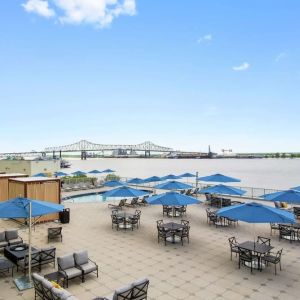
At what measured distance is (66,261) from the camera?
900cm

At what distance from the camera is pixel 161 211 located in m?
19.8

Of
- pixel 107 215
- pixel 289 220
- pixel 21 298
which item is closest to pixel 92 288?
pixel 21 298

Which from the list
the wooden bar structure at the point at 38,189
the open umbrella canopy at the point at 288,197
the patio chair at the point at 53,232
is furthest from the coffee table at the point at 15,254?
the open umbrella canopy at the point at 288,197

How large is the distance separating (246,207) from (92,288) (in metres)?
5.46

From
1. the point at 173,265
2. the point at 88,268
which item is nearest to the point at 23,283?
the point at 88,268

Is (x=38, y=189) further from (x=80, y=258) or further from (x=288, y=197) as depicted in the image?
(x=288, y=197)

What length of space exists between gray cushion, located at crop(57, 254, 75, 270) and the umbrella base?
975 mm

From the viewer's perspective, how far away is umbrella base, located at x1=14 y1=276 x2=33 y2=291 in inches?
335

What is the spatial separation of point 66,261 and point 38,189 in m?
8.65

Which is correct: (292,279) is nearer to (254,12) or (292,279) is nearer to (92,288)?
(92,288)

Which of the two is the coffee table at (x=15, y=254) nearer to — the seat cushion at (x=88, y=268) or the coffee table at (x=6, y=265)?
the coffee table at (x=6, y=265)

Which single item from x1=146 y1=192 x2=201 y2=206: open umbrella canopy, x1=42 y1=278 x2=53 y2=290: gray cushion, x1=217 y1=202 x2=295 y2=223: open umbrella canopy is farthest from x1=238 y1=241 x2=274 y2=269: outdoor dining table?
x1=42 y1=278 x2=53 y2=290: gray cushion

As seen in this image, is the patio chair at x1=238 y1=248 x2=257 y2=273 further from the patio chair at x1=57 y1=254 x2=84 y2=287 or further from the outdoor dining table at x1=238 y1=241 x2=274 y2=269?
the patio chair at x1=57 y1=254 x2=84 y2=287

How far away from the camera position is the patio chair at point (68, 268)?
339 inches
